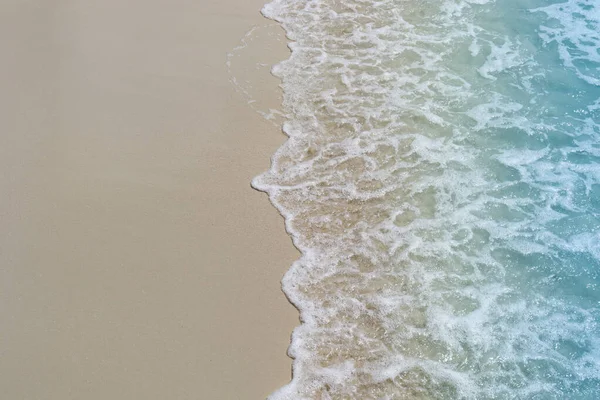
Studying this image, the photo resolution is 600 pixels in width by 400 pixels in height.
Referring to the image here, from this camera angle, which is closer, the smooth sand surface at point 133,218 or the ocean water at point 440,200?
the smooth sand surface at point 133,218

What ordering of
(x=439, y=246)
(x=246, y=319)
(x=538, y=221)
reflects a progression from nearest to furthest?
(x=246, y=319) < (x=439, y=246) < (x=538, y=221)

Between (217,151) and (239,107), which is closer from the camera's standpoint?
(217,151)

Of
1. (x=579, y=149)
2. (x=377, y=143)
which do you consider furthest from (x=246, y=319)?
(x=579, y=149)

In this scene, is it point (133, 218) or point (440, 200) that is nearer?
point (133, 218)

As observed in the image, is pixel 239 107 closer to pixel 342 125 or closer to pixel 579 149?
pixel 342 125

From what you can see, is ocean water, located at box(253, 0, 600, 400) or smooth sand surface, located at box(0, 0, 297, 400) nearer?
smooth sand surface, located at box(0, 0, 297, 400)
